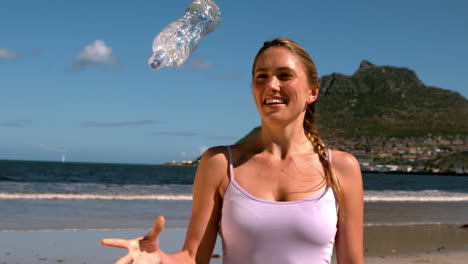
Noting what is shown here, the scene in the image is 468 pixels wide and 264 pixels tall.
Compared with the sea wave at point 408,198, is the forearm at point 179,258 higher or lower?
Result: higher

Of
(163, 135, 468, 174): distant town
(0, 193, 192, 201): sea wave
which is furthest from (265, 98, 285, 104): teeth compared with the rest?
(163, 135, 468, 174): distant town

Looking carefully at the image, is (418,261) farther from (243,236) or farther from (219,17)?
(243,236)

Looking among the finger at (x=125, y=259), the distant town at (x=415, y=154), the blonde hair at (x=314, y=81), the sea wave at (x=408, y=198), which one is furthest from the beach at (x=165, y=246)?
the distant town at (x=415, y=154)

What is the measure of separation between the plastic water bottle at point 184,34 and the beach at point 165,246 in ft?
12.2

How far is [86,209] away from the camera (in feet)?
43.1

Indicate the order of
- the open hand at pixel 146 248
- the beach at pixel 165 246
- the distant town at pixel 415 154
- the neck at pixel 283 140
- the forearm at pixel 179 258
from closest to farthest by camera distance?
the open hand at pixel 146 248
the forearm at pixel 179 258
the neck at pixel 283 140
the beach at pixel 165 246
the distant town at pixel 415 154

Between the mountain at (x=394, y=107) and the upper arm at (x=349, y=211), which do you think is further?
the mountain at (x=394, y=107)

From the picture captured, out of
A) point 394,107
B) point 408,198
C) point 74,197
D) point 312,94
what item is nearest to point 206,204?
point 312,94

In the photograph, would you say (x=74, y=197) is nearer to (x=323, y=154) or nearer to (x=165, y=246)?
(x=165, y=246)

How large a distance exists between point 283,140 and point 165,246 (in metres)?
5.38

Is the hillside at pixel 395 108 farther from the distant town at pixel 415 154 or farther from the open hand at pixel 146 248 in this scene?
the open hand at pixel 146 248

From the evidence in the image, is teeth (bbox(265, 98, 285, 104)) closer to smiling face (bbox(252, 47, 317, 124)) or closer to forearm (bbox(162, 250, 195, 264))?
smiling face (bbox(252, 47, 317, 124))

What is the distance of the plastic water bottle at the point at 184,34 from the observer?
2662 millimetres

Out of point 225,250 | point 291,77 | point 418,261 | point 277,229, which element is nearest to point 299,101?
point 291,77
